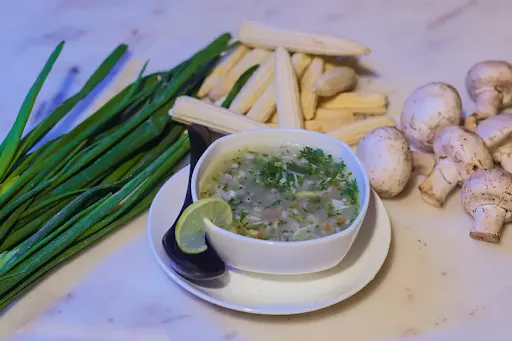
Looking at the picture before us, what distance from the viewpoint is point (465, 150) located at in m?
1.23

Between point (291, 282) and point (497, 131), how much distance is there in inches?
21.9

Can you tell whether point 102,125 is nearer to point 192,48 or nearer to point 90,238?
point 90,238

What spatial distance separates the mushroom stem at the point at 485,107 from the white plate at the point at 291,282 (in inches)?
15.4

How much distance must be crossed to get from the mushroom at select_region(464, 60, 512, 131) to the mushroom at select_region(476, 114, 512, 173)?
95 mm

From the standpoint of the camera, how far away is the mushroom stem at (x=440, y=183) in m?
1.25

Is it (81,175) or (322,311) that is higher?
(81,175)

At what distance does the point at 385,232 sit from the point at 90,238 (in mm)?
539

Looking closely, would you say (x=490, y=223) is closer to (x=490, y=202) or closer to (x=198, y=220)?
(x=490, y=202)

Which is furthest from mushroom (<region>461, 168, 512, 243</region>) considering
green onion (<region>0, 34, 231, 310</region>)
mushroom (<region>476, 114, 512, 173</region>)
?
green onion (<region>0, 34, 231, 310</region>)

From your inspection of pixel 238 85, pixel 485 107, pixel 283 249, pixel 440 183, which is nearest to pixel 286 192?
pixel 283 249

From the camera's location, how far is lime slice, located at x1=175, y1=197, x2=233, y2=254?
39.4 inches

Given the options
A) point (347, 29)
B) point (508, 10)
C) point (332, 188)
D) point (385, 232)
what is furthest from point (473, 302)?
point (508, 10)

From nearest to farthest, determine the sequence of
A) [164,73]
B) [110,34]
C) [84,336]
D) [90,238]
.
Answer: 1. [84,336]
2. [90,238]
3. [164,73]
4. [110,34]

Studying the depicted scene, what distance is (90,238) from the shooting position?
1149 millimetres
